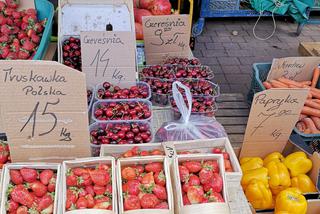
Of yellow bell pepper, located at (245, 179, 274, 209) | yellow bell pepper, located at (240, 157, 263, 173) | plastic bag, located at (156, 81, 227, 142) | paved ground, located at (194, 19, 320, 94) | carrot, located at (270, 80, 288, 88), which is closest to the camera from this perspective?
plastic bag, located at (156, 81, 227, 142)

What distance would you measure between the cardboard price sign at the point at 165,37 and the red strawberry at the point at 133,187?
1.26 meters

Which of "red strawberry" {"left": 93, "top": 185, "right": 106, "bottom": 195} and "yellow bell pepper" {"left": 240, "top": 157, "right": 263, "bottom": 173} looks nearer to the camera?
"red strawberry" {"left": 93, "top": 185, "right": 106, "bottom": 195}

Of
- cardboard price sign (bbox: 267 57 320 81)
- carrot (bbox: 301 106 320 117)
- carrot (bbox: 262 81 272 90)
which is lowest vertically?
carrot (bbox: 301 106 320 117)

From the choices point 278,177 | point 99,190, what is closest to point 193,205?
point 99,190

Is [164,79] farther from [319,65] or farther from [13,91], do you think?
[319,65]

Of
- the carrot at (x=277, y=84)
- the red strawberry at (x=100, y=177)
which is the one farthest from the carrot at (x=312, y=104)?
the red strawberry at (x=100, y=177)

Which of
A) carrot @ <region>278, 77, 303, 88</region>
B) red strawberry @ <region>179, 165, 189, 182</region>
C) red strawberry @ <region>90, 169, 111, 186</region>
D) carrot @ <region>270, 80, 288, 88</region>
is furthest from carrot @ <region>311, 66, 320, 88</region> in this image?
red strawberry @ <region>90, 169, 111, 186</region>

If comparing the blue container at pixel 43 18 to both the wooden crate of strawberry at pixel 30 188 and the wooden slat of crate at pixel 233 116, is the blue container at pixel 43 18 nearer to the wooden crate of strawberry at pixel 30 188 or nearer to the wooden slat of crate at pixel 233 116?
the wooden crate of strawberry at pixel 30 188

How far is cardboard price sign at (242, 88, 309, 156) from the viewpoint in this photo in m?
1.69

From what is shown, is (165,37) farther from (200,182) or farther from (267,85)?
(200,182)

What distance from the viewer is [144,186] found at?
115cm

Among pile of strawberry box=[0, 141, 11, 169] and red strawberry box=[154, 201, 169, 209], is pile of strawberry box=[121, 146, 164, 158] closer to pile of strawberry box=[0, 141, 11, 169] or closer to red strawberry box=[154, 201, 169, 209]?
red strawberry box=[154, 201, 169, 209]

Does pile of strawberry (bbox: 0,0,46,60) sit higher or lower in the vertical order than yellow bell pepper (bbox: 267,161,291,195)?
higher

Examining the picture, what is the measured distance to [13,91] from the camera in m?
1.13
